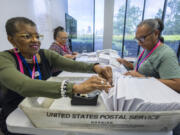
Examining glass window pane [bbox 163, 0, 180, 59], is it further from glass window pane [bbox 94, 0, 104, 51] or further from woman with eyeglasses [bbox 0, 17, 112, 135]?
woman with eyeglasses [bbox 0, 17, 112, 135]

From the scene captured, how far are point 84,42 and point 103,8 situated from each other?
1474mm

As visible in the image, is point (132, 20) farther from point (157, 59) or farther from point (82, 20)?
point (157, 59)

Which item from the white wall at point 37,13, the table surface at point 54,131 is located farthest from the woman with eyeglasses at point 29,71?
the white wall at point 37,13

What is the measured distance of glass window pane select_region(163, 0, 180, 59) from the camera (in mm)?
3551

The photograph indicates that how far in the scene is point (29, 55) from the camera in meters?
0.74

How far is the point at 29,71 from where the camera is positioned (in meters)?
0.71

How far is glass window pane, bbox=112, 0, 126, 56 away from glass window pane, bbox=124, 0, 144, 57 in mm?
214

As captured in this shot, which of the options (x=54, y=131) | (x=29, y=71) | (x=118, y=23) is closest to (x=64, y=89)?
(x=54, y=131)

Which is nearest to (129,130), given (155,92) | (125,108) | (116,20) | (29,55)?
(125,108)

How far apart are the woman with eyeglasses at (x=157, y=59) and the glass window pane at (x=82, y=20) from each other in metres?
2.93

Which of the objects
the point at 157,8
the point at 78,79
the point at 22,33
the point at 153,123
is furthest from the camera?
the point at 157,8

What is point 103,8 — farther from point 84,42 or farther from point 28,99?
point 28,99

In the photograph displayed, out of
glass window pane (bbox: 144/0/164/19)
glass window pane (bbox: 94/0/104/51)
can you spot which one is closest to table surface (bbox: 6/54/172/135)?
glass window pane (bbox: 94/0/104/51)

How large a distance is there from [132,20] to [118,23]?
0.52 metres
